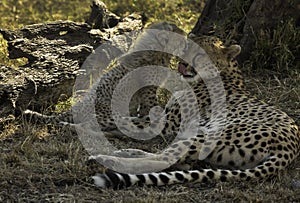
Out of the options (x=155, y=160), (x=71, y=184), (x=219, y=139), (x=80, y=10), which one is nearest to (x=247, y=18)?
(x=219, y=139)

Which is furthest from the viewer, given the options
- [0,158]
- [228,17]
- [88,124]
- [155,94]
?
[228,17]

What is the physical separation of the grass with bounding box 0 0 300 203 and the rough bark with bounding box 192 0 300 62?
12 cm

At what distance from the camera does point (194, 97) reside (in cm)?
434

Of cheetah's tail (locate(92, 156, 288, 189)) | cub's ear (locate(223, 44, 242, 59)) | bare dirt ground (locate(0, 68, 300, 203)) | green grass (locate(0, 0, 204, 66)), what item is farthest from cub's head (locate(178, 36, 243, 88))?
green grass (locate(0, 0, 204, 66))

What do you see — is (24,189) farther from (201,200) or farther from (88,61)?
(88,61)

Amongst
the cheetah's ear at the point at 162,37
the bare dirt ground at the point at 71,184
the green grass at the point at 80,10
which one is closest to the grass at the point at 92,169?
the bare dirt ground at the point at 71,184

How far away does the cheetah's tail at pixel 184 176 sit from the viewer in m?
3.13

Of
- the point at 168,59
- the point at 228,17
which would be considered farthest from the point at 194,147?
the point at 228,17

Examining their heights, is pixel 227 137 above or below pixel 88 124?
above

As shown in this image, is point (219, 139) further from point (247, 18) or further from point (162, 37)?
point (247, 18)

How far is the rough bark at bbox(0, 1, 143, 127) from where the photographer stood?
417cm

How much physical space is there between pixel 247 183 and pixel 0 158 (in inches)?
55.1

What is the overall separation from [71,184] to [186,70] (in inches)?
63.9

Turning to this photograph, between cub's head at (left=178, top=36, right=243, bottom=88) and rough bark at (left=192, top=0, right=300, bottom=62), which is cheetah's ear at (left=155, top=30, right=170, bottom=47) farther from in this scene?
rough bark at (left=192, top=0, right=300, bottom=62)
